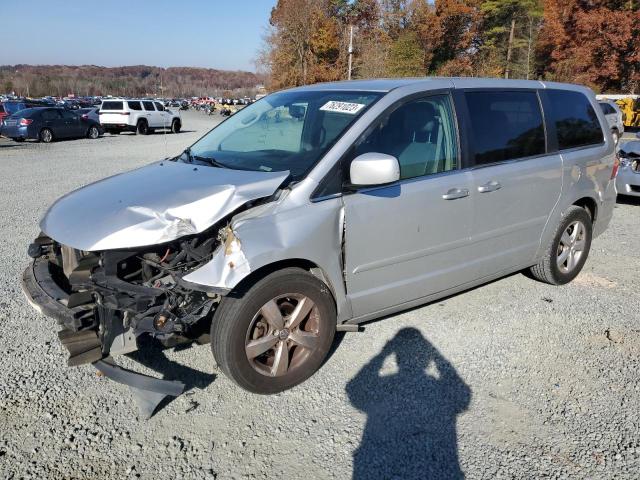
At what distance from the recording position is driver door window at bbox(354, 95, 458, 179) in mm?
3373

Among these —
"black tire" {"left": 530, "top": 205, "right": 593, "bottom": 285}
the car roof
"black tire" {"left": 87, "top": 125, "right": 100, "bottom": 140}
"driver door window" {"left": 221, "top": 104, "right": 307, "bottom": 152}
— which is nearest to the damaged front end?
"driver door window" {"left": 221, "top": 104, "right": 307, "bottom": 152}

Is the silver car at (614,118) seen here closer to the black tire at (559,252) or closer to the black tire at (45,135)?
the black tire at (559,252)

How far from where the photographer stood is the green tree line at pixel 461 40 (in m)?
46.2

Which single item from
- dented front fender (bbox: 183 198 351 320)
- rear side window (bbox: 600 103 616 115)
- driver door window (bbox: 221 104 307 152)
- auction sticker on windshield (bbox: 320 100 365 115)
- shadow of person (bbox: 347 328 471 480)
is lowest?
shadow of person (bbox: 347 328 471 480)

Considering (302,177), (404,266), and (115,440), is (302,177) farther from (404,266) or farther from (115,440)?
(115,440)

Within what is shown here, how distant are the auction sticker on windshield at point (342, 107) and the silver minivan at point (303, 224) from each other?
0.02m

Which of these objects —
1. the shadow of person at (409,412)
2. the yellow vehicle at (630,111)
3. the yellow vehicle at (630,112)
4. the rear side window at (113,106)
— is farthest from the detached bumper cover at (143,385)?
the yellow vehicle at (630,112)

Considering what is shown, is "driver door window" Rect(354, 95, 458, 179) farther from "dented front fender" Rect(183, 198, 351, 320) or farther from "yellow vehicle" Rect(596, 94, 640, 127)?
"yellow vehicle" Rect(596, 94, 640, 127)

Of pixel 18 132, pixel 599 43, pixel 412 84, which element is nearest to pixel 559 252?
pixel 412 84

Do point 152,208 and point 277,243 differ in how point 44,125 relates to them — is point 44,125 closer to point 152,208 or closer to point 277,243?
point 152,208

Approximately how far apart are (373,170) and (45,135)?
2224 cm

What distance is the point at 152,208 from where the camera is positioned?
2.84 meters

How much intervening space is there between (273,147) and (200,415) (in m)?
1.81

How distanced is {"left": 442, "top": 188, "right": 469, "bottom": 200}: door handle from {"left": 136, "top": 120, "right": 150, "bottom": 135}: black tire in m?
26.0
